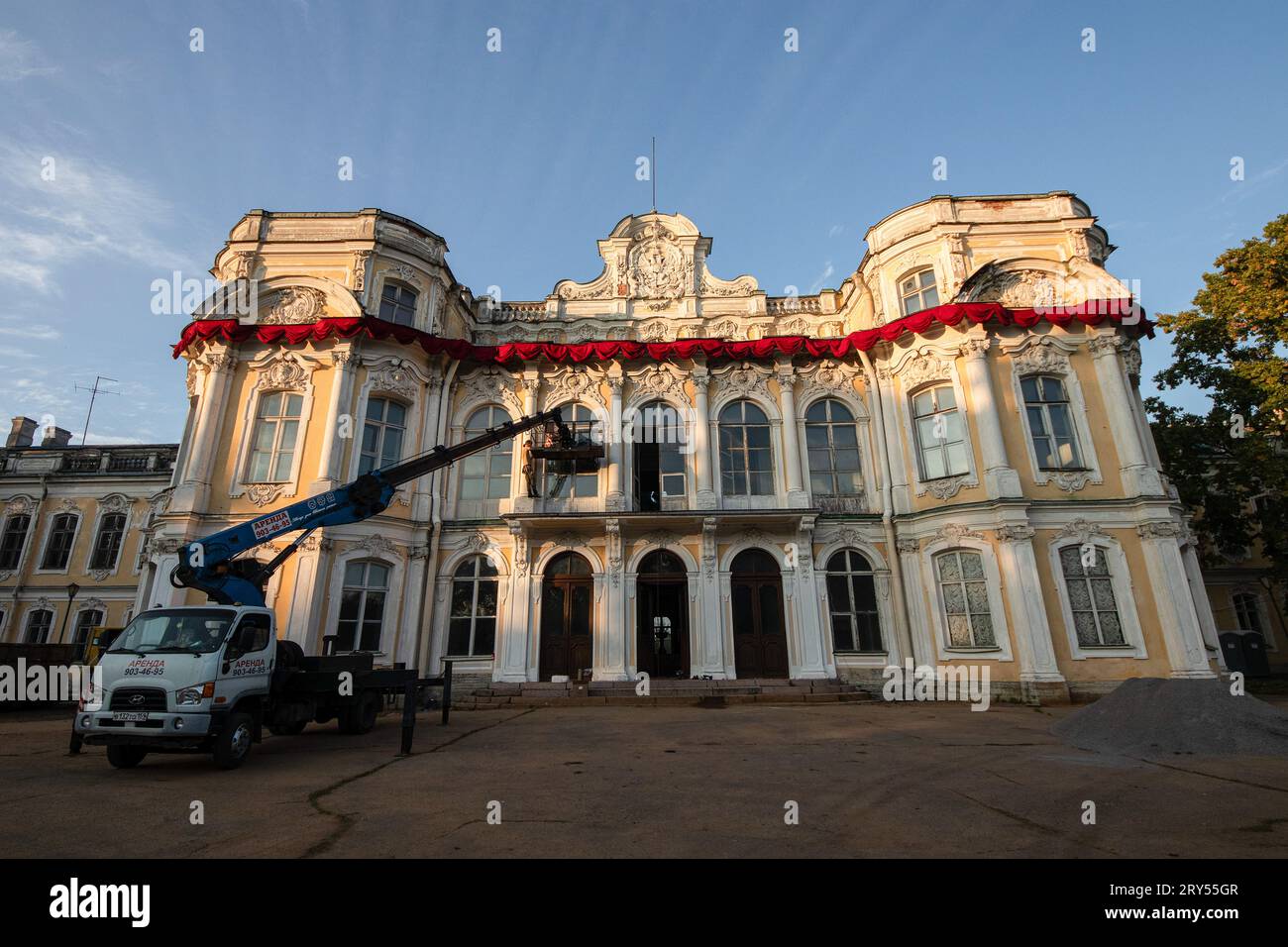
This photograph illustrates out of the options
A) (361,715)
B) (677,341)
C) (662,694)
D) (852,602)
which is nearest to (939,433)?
(852,602)

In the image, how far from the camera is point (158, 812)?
18.0 feet

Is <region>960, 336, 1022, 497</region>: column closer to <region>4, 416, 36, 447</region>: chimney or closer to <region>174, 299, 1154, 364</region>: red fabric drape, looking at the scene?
<region>174, 299, 1154, 364</region>: red fabric drape

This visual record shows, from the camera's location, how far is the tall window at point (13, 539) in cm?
2616

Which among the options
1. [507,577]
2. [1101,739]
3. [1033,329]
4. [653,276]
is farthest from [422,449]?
[1033,329]

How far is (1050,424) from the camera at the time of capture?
16.0 metres

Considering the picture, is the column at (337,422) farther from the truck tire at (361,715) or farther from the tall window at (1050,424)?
the tall window at (1050,424)

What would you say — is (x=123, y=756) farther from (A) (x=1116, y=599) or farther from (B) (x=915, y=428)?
(A) (x=1116, y=599)

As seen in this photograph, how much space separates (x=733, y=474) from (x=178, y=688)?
13690 mm

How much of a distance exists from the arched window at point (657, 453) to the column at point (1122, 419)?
11.5 metres

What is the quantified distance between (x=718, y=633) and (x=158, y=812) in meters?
12.5

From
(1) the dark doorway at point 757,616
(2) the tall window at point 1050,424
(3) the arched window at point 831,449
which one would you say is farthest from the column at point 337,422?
(2) the tall window at point 1050,424

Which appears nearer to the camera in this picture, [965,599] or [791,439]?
[965,599]

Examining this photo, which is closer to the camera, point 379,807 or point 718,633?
point 379,807
